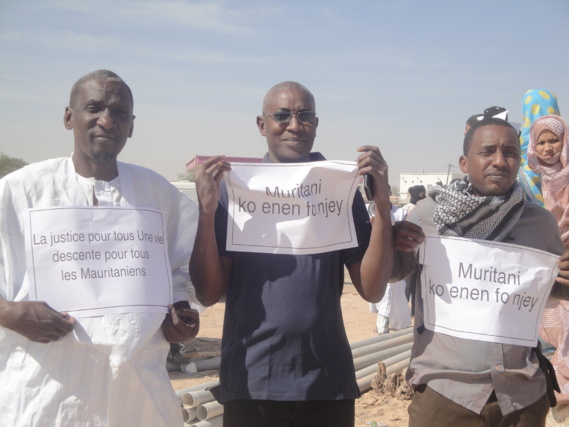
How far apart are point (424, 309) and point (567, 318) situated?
1.98 metres

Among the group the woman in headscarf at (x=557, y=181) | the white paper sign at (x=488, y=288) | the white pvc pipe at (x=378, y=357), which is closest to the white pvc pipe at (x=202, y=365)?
the white pvc pipe at (x=378, y=357)

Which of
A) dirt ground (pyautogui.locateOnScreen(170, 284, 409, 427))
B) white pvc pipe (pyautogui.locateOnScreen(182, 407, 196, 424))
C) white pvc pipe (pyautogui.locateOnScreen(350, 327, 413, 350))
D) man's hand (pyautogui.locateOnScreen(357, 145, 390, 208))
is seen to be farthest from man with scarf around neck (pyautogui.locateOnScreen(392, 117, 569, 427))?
white pvc pipe (pyautogui.locateOnScreen(350, 327, 413, 350))

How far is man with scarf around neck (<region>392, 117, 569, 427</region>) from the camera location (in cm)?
253

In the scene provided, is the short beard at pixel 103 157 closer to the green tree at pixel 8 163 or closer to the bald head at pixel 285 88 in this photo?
the bald head at pixel 285 88

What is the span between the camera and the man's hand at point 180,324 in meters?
2.53

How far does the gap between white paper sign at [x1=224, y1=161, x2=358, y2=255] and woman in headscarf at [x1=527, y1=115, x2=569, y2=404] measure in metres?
1.92

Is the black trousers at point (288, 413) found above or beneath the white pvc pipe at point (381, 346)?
above

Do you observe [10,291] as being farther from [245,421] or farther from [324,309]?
[324,309]

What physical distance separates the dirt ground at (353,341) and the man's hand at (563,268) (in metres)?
3.27

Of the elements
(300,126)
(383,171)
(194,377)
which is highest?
(300,126)

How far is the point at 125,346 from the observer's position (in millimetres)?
2396

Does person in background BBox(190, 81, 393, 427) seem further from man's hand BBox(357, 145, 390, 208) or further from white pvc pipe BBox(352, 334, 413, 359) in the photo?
white pvc pipe BBox(352, 334, 413, 359)

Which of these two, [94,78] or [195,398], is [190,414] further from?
[94,78]

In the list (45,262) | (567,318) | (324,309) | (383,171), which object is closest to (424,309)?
(324,309)
